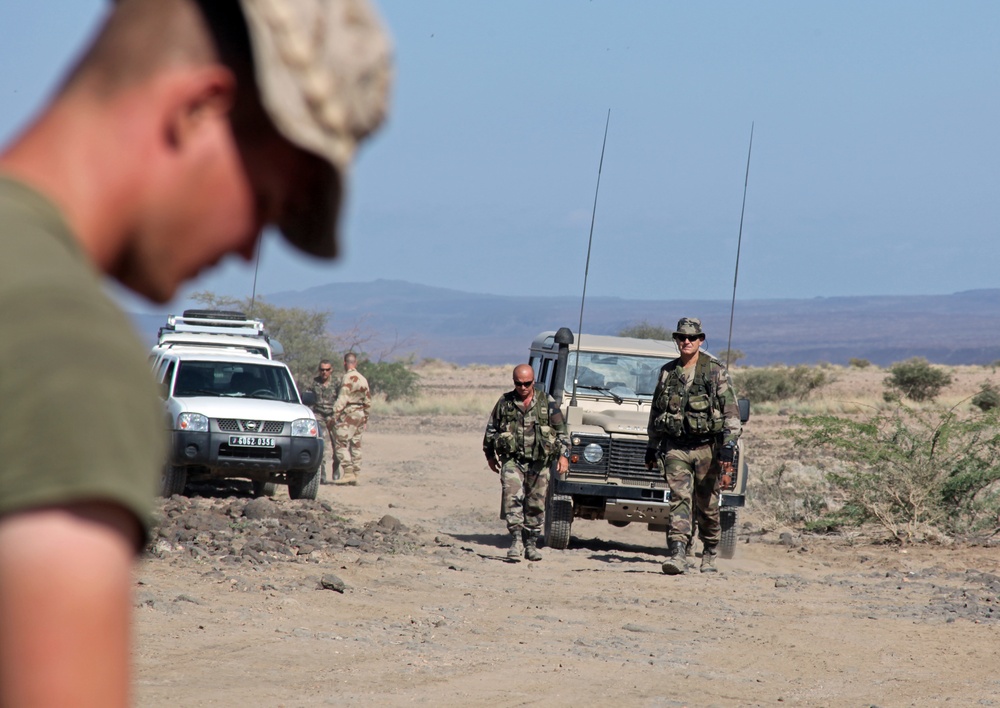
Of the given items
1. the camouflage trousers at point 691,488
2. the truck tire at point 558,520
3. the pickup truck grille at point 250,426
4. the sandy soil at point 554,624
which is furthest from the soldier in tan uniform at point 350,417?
the camouflage trousers at point 691,488

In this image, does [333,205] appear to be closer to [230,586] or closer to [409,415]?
[230,586]

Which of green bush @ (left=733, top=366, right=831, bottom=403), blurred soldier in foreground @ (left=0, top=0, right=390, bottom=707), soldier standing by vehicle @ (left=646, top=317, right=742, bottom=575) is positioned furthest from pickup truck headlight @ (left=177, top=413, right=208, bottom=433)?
green bush @ (left=733, top=366, right=831, bottom=403)

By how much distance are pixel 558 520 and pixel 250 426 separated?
11.5ft

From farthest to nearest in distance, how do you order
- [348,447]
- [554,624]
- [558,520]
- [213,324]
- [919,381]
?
[919,381]
[348,447]
[213,324]
[558,520]
[554,624]

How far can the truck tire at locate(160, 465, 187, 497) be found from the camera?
1301cm

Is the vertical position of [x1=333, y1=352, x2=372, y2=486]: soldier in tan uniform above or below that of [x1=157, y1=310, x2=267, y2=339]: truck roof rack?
below

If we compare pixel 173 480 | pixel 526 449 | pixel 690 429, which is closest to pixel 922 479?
pixel 690 429

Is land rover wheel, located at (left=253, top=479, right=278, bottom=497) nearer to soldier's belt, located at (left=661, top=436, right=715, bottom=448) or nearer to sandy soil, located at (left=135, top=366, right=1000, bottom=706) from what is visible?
sandy soil, located at (left=135, top=366, right=1000, bottom=706)

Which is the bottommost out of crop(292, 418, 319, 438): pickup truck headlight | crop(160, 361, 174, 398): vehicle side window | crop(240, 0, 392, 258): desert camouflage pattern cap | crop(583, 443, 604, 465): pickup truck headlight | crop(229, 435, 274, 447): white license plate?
crop(229, 435, 274, 447): white license plate

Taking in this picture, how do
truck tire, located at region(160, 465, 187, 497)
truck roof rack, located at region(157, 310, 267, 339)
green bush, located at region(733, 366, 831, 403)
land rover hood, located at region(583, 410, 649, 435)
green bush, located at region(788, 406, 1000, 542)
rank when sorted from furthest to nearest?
1. green bush, located at region(733, 366, 831, 403)
2. truck roof rack, located at region(157, 310, 267, 339)
3. truck tire, located at region(160, 465, 187, 497)
4. green bush, located at region(788, 406, 1000, 542)
5. land rover hood, located at region(583, 410, 649, 435)

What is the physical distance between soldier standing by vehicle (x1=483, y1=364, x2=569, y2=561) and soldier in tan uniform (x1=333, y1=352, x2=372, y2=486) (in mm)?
5225

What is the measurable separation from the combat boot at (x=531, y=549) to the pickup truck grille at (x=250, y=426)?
3.34 metres

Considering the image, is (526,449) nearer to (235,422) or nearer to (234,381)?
(235,422)

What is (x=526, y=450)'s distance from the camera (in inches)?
444
